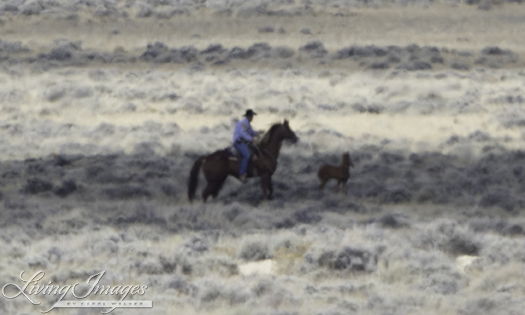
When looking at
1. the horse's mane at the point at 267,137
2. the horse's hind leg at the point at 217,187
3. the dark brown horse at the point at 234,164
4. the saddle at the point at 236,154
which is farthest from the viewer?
the horse's hind leg at the point at 217,187

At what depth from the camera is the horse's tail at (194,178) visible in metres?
13.2

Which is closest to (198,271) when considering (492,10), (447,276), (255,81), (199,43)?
(447,276)

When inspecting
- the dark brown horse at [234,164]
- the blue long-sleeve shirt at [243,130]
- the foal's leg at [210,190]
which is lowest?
the foal's leg at [210,190]

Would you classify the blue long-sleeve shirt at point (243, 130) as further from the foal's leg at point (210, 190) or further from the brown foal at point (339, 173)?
the brown foal at point (339, 173)

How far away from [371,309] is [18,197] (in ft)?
32.9

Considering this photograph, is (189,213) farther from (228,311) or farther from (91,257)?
(228,311)

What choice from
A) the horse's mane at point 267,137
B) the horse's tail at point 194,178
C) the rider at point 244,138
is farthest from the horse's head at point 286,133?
the horse's tail at point 194,178

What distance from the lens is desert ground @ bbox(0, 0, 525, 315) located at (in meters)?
8.52

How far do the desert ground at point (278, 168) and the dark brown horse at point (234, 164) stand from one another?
55 cm

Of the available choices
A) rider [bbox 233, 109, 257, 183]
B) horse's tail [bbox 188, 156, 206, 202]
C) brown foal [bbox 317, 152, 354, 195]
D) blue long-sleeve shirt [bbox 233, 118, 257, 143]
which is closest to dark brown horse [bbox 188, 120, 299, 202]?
horse's tail [bbox 188, 156, 206, 202]

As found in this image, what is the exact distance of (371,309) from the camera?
749 cm

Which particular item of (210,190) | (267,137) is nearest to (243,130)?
(267,137)

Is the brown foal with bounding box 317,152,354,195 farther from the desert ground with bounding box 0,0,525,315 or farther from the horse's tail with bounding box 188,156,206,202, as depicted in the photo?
the horse's tail with bounding box 188,156,206,202

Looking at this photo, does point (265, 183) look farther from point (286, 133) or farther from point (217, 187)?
point (286, 133)
